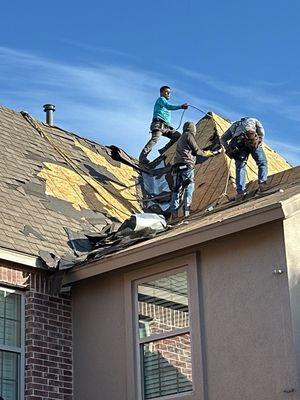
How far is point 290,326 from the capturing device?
33.7 ft

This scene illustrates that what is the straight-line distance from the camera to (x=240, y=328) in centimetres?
1077

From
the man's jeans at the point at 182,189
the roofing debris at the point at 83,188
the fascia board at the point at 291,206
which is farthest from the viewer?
the man's jeans at the point at 182,189

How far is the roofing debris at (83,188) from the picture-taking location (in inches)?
518

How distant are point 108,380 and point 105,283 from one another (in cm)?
138

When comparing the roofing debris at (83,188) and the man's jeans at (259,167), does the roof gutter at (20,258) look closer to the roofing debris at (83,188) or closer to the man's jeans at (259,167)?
the roofing debris at (83,188)

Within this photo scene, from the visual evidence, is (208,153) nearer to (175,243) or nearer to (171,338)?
(175,243)

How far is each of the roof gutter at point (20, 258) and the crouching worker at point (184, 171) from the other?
3.69 meters

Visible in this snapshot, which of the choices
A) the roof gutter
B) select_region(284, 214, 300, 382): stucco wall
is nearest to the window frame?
the roof gutter

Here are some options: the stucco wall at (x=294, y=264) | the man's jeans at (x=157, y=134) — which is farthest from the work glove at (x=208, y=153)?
the stucco wall at (x=294, y=264)

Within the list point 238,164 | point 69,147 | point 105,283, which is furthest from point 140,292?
point 69,147

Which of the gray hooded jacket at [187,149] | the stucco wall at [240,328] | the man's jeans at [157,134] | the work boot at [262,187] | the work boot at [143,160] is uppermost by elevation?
the man's jeans at [157,134]

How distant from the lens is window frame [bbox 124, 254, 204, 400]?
11062mm

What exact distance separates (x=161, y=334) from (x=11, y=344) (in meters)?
2.02

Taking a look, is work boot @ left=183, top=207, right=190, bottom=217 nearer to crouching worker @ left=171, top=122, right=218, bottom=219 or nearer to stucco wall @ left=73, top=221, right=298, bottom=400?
crouching worker @ left=171, top=122, right=218, bottom=219
